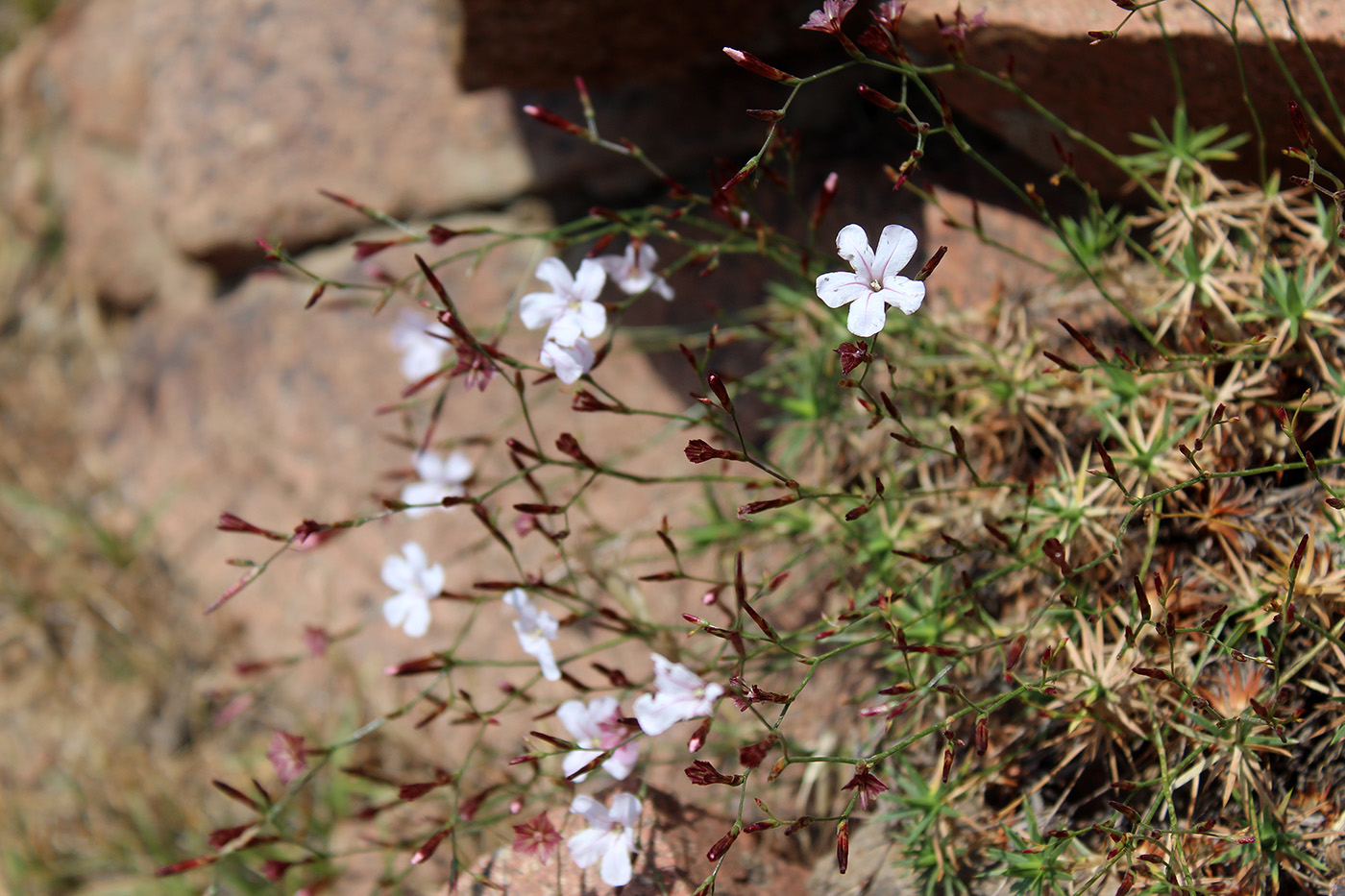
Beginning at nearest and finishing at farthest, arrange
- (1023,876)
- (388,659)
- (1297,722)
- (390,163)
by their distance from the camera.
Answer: (1297,722) → (1023,876) → (388,659) → (390,163)

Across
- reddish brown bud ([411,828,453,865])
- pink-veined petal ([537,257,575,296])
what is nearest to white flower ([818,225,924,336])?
pink-veined petal ([537,257,575,296])

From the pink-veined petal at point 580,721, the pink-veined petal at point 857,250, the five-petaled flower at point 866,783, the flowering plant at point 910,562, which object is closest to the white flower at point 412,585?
the flowering plant at point 910,562

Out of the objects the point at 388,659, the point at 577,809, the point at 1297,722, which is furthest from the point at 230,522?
the point at 1297,722

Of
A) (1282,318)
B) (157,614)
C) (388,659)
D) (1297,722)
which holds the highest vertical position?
(1282,318)

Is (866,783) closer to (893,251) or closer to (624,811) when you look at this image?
(624,811)

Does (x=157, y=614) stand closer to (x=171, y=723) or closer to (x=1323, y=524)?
(x=171, y=723)

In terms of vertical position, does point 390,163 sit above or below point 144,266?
above

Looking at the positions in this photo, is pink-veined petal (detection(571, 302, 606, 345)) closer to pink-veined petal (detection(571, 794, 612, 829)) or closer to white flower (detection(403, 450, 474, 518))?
white flower (detection(403, 450, 474, 518))
